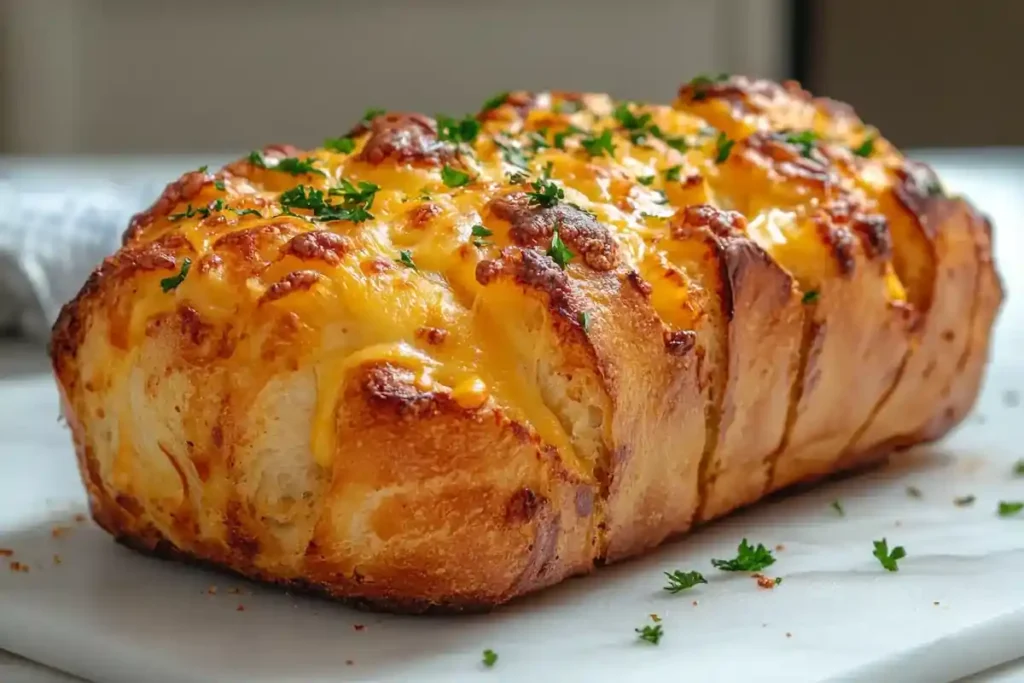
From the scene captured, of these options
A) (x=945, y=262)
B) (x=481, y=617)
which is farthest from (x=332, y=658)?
(x=945, y=262)

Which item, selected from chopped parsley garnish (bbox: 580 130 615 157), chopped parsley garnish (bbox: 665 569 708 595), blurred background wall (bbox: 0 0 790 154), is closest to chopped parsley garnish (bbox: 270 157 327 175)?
chopped parsley garnish (bbox: 580 130 615 157)

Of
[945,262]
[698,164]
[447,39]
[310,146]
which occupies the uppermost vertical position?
[698,164]

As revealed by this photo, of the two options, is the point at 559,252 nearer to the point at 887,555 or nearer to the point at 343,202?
the point at 343,202

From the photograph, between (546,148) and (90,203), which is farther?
(90,203)

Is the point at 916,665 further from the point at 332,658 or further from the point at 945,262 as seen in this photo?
the point at 945,262

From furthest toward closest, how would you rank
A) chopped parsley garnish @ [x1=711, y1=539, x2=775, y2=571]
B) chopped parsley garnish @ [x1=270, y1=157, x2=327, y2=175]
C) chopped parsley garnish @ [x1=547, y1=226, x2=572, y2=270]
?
1. chopped parsley garnish @ [x1=270, y1=157, x2=327, y2=175]
2. chopped parsley garnish @ [x1=711, y1=539, x2=775, y2=571]
3. chopped parsley garnish @ [x1=547, y1=226, x2=572, y2=270]

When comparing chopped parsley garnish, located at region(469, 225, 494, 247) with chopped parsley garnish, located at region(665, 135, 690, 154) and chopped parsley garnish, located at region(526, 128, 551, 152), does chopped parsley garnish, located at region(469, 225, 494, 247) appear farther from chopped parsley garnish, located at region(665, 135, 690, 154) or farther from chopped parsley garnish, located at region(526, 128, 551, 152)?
chopped parsley garnish, located at region(665, 135, 690, 154)

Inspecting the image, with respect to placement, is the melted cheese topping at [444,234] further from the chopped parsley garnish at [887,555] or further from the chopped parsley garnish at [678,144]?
the chopped parsley garnish at [887,555]
